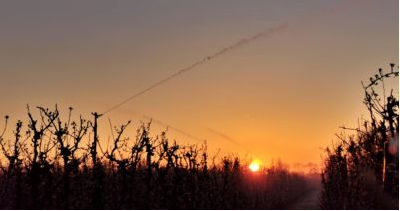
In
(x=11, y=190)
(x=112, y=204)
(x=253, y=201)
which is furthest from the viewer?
(x=253, y=201)

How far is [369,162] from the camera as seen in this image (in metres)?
25.9

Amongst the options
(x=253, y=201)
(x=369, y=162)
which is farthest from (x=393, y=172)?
(x=253, y=201)

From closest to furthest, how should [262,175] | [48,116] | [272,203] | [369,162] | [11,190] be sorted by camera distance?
[48,116]
[369,162]
[11,190]
[272,203]
[262,175]

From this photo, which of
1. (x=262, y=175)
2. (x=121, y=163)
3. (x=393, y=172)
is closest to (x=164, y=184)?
(x=121, y=163)

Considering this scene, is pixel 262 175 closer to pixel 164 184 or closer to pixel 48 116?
pixel 164 184

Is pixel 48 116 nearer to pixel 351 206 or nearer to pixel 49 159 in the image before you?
pixel 49 159

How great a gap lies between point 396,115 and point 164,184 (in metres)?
10.9

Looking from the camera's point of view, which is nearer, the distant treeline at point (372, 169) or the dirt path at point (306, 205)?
the distant treeline at point (372, 169)

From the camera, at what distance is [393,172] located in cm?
1709

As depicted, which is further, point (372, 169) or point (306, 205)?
point (306, 205)

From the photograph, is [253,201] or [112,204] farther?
[253,201]

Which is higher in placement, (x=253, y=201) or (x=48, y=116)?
(x=48, y=116)

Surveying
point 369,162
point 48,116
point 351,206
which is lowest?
point 351,206

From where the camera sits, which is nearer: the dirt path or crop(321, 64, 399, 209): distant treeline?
crop(321, 64, 399, 209): distant treeline
